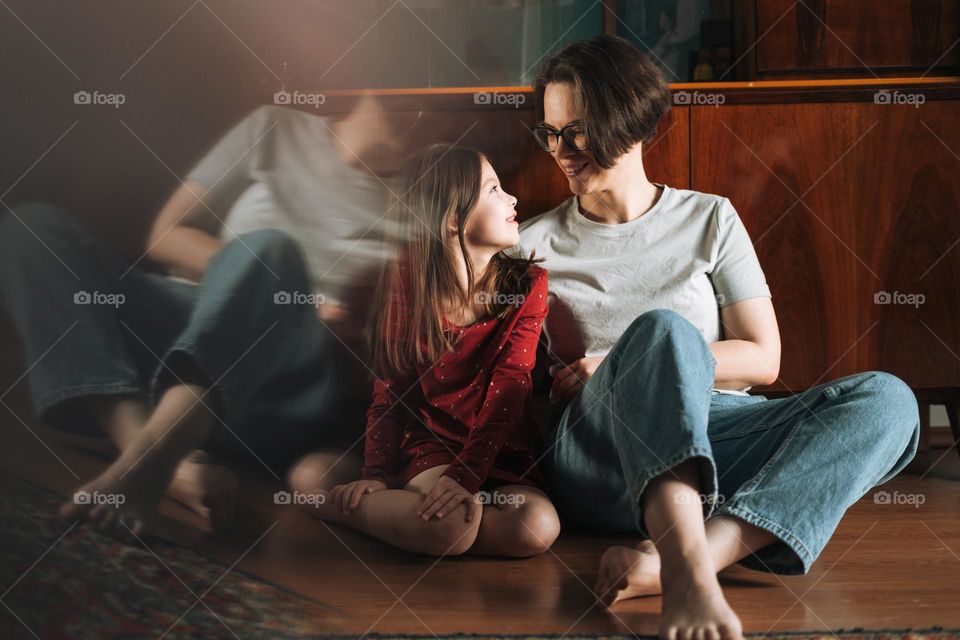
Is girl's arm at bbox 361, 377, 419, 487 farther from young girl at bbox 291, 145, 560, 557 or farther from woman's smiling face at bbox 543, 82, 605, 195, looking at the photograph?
woman's smiling face at bbox 543, 82, 605, 195

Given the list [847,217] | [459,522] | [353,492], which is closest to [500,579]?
[459,522]

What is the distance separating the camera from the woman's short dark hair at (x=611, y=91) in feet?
3.54

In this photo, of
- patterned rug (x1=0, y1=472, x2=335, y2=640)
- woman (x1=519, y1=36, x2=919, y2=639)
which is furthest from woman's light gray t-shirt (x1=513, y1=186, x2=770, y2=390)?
patterned rug (x1=0, y1=472, x2=335, y2=640)

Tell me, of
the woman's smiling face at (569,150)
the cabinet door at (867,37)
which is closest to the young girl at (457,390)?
the woman's smiling face at (569,150)

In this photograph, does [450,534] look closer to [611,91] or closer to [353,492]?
[353,492]

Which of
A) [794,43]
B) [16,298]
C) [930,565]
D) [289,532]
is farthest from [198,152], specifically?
[794,43]

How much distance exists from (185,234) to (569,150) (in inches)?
25.6

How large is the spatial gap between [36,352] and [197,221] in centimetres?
13

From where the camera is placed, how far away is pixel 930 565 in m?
0.92

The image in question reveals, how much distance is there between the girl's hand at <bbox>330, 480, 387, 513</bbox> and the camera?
37.1 inches

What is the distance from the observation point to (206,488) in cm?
58

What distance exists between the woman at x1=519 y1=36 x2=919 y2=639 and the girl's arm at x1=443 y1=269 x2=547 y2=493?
61mm

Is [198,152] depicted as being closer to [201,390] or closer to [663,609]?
[201,390]

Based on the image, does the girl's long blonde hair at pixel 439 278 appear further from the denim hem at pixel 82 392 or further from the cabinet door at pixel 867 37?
the cabinet door at pixel 867 37
